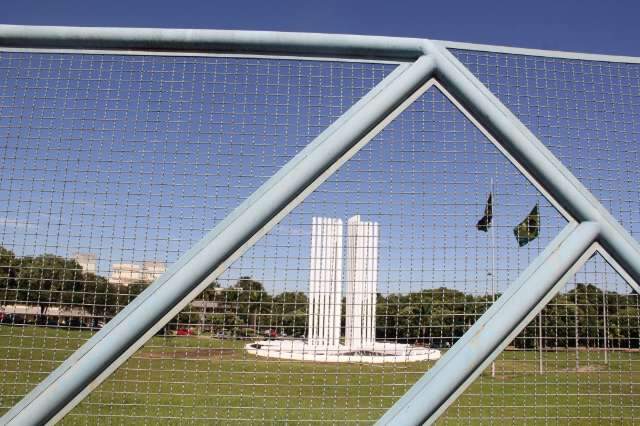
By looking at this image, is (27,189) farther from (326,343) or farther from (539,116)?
(539,116)

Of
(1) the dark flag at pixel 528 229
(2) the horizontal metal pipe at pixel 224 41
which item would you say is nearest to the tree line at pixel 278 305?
(1) the dark flag at pixel 528 229

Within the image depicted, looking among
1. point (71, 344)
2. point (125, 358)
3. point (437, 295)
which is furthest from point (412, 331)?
point (71, 344)

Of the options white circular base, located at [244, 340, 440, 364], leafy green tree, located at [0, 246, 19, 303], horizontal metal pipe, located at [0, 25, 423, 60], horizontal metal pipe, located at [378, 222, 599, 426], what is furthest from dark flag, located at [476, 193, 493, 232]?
leafy green tree, located at [0, 246, 19, 303]

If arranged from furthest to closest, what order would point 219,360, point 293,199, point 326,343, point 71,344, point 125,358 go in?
point 326,343
point 71,344
point 219,360
point 293,199
point 125,358

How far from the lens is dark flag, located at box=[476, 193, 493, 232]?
8.11 feet

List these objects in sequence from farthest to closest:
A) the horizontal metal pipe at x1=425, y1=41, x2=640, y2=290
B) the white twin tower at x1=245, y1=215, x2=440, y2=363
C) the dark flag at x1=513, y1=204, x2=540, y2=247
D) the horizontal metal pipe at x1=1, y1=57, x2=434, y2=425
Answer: the white twin tower at x1=245, y1=215, x2=440, y2=363 → the dark flag at x1=513, y1=204, x2=540, y2=247 → the horizontal metal pipe at x1=425, y1=41, x2=640, y2=290 → the horizontal metal pipe at x1=1, y1=57, x2=434, y2=425

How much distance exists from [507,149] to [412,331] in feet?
3.67

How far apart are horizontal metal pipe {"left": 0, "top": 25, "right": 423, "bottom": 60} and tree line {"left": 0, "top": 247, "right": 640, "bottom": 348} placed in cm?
107

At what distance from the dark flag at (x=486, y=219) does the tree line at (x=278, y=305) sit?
34cm

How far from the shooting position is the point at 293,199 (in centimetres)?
194

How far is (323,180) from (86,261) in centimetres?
136

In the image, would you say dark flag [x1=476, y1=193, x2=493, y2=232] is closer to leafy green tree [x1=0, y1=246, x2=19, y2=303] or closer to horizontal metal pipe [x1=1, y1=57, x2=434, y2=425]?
horizontal metal pipe [x1=1, y1=57, x2=434, y2=425]

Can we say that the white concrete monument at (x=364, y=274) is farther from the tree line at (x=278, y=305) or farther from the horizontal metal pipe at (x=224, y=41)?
the horizontal metal pipe at (x=224, y=41)

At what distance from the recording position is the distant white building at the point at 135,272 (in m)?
2.41
